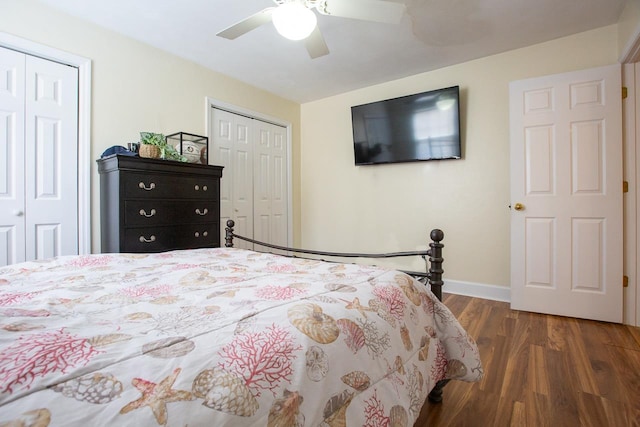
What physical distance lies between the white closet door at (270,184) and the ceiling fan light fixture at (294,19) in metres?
2.37

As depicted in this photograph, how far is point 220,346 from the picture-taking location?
0.62 meters

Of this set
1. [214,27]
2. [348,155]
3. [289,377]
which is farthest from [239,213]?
[289,377]

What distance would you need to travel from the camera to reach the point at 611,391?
1.63 meters

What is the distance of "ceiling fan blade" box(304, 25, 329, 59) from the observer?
6.72 feet

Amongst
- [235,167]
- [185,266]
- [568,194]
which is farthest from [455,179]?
[185,266]

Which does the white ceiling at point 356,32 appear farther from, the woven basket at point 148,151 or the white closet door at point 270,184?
the woven basket at point 148,151

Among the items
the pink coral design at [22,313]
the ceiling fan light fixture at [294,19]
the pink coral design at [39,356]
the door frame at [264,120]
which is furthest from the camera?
the door frame at [264,120]

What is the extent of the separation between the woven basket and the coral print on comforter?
1.38 m

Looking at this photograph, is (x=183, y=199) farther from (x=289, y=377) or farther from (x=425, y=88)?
(x=425, y=88)

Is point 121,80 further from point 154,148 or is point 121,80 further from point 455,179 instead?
point 455,179

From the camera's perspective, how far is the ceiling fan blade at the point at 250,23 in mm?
1887

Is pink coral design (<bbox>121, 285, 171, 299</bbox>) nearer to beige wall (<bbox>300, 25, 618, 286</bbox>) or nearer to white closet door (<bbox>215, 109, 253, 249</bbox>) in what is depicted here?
white closet door (<bbox>215, 109, 253, 249</bbox>)

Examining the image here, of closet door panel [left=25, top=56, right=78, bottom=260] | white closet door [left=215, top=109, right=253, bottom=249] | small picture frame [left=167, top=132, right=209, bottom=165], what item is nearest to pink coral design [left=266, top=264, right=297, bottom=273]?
small picture frame [left=167, top=132, right=209, bottom=165]

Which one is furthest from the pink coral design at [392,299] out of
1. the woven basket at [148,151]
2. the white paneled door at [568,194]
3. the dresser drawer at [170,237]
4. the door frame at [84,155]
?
the door frame at [84,155]
